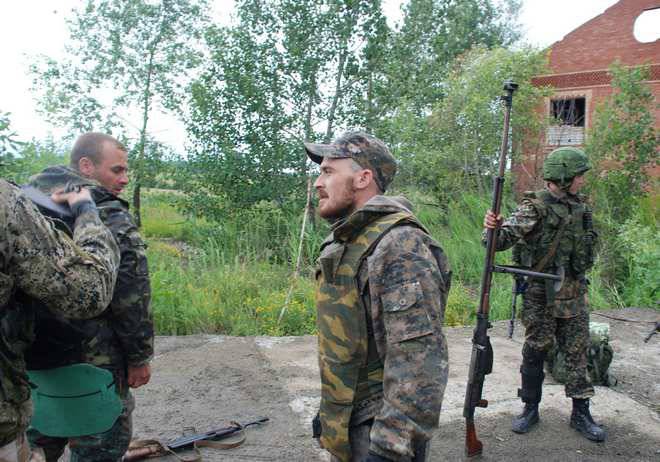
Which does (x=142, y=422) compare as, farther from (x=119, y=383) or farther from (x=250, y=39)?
(x=250, y=39)

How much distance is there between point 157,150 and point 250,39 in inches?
152

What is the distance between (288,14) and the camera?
8.15 meters

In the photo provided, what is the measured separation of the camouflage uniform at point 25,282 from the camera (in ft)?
4.97

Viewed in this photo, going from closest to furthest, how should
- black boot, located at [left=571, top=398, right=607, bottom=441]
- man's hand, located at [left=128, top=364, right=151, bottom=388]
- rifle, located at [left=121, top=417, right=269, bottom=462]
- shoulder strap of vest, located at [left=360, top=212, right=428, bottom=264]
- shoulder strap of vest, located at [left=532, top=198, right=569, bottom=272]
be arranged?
shoulder strap of vest, located at [left=360, top=212, right=428, bottom=264] → man's hand, located at [left=128, top=364, right=151, bottom=388] → rifle, located at [left=121, top=417, right=269, bottom=462] → black boot, located at [left=571, top=398, right=607, bottom=441] → shoulder strap of vest, located at [left=532, top=198, right=569, bottom=272]

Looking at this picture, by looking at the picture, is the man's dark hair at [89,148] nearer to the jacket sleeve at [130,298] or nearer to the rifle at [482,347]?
the jacket sleeve at [130,298]

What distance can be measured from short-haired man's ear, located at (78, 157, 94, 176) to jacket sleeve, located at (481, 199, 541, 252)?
257 centimetres

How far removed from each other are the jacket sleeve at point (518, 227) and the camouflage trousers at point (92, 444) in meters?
2.59

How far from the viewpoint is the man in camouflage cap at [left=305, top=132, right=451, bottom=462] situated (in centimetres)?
174

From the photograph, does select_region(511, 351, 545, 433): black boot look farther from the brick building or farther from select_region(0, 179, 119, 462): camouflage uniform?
the brick building

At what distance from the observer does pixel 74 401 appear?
2301mm

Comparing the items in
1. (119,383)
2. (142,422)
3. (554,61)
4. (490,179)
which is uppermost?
(554,61)

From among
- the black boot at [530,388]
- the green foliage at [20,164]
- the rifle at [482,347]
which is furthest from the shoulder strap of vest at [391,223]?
the green foliage at [20,164]

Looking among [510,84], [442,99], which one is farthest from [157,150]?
[510,84]

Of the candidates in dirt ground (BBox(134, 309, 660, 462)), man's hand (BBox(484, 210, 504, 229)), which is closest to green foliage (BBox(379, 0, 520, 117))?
dirt ground (BBox(134, 309, 660, 462))
